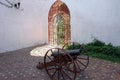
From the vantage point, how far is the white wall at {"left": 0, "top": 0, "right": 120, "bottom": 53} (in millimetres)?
8492

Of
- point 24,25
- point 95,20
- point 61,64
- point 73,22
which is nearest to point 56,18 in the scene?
point 73,22

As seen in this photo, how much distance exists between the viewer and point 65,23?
10.1 metres

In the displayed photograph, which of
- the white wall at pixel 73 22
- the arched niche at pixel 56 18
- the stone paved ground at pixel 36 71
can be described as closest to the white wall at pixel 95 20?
the white wall at pixel 73 22

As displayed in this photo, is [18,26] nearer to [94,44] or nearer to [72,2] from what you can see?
[72,2]

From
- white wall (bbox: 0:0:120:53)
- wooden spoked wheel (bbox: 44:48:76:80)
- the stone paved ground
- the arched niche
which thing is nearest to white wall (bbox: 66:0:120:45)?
white wall (bbox: 0:0:120:53)

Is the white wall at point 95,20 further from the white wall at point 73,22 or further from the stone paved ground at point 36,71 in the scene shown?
the stone paved ground at point 36,71

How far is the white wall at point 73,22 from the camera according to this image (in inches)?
334

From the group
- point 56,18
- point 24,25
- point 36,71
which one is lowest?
point 36,71

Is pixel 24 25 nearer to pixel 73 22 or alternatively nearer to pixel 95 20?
pixel 73 22

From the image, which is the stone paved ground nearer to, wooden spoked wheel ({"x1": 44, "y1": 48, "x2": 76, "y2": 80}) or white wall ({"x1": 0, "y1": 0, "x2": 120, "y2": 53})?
wooden spoked wheel ({"x1": 44, "y1": 48, "x2": 76, "y2": 80})

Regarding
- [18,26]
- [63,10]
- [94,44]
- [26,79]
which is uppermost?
[63,10]

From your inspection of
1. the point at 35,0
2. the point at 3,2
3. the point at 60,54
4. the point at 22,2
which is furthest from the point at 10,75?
the point at 35,0

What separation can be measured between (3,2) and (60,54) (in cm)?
483

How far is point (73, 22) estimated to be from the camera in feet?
31.6
